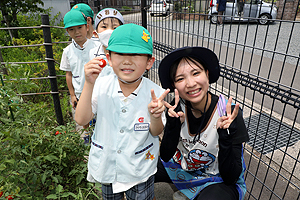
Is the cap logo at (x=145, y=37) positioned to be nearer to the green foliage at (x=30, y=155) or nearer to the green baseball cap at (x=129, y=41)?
the green baseball cap at (x=129, y=41)

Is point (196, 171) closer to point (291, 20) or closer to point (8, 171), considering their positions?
point (291, 20)

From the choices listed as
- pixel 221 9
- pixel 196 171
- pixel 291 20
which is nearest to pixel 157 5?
pixel 221 9

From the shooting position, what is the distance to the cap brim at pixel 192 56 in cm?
152

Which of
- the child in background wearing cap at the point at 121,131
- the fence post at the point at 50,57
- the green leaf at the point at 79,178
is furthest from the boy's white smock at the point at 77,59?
the child in background wearing cap at the point at 121,131

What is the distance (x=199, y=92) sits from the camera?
1.54 meters

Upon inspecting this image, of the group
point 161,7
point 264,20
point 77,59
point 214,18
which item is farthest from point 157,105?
point 161,7

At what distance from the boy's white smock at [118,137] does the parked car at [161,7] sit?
1.80 meters

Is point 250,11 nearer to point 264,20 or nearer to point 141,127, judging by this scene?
point 264,20

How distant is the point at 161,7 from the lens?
3.10 metres

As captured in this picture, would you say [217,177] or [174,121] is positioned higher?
[174,121]

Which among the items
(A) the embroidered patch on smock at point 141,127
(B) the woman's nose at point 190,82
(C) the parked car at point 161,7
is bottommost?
(A) the embroidered patch on smock at point 141,127

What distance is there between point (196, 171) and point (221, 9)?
1.56m

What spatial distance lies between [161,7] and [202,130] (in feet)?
7.07

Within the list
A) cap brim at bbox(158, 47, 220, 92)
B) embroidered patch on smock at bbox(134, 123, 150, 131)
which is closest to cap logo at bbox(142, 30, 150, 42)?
cap brim at bbox(158, 47, 220, 92)
